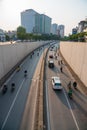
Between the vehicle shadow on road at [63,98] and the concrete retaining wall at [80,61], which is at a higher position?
the concrete retaining wall at [80,61]

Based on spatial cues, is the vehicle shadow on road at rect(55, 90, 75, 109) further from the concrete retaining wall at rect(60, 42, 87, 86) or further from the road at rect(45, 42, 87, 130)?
the concrete retaining wall at rect(60, 42, 87, 86)

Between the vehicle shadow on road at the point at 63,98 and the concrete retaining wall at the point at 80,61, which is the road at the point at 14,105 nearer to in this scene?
the vehicle shadow on road at the point at 63,98

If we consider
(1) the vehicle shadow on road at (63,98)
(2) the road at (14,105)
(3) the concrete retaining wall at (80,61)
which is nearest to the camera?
(2) the road at (14,105)

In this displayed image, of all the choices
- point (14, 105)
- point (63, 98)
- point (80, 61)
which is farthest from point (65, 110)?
point (80, 61)

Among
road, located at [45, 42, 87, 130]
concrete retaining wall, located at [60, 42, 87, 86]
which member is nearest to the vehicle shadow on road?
road, located at [45, 42, 87, 130]

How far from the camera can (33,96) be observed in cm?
2677

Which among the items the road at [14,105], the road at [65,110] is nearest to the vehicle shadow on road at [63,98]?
the road at [65,110]

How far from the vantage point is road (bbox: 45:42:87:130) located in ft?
61.5

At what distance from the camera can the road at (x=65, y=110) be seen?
18.7 m

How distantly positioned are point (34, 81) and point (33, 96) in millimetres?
8623

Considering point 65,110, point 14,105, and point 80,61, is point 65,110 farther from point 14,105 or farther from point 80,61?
point 80,61

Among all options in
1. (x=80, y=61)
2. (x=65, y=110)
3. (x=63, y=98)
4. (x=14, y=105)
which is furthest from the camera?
(x=80, y=61)

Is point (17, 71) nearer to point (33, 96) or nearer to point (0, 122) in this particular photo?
point (33, 96)

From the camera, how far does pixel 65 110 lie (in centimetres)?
2238
